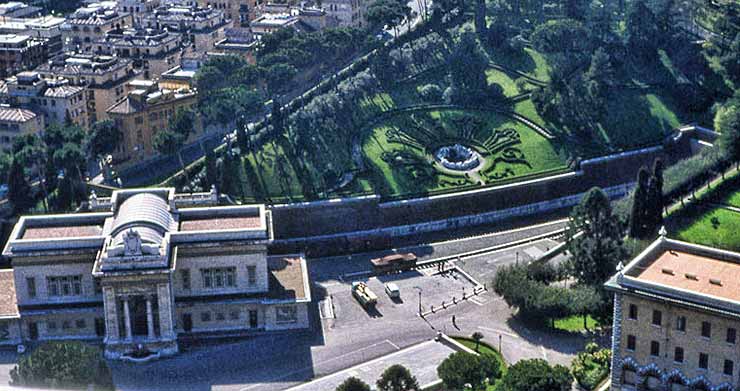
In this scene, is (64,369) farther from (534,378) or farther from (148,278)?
(534,378)

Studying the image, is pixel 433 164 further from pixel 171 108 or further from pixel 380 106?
pixel 171 108

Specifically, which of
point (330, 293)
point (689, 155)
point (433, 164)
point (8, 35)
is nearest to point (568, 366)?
point (330, 293)

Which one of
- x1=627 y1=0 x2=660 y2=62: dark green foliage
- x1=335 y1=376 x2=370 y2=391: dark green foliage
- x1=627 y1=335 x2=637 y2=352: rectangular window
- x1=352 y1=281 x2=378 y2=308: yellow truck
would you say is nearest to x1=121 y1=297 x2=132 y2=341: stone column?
x1=352 y1=281 x2=378 y2=308: yellow truck

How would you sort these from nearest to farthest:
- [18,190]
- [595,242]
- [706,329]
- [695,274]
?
[706,329] < [695,274] < [595,242] < [18,190]

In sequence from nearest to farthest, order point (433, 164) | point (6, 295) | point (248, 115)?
1. point (6, 295)
2. point (433, 164)
3. point (248, 115)

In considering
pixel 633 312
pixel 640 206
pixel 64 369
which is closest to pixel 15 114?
pixel 64 369

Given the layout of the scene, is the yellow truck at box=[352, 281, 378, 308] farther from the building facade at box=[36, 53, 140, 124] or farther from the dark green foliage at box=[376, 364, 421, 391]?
the building facade at box=[36, 53, 140, 124]
